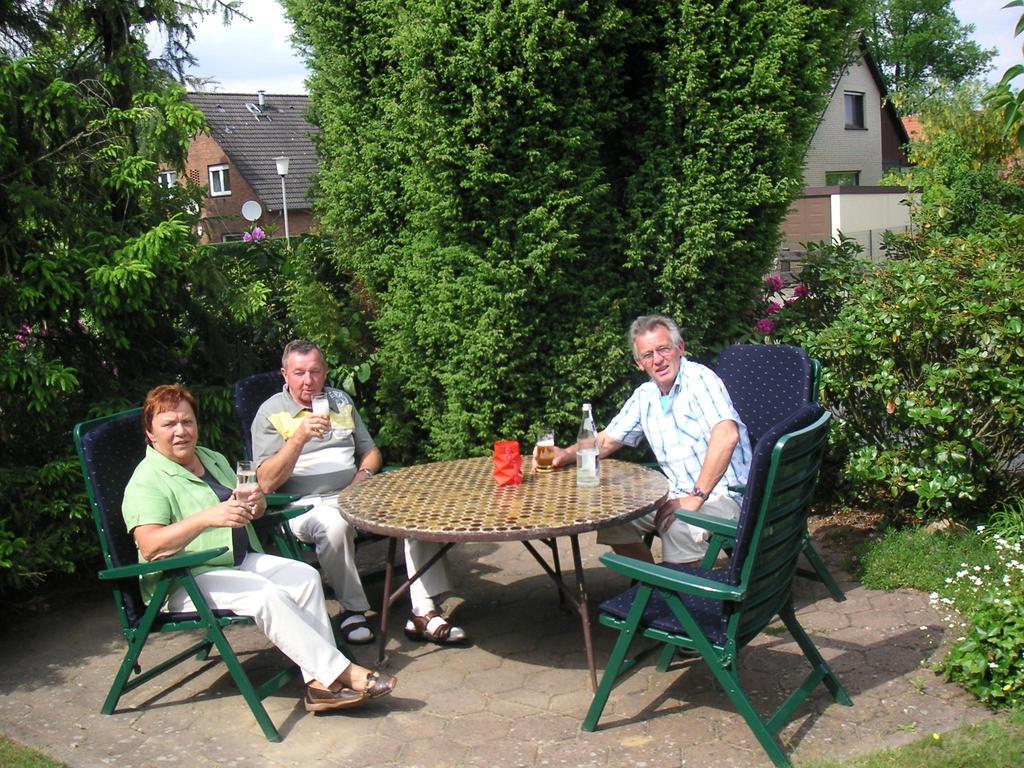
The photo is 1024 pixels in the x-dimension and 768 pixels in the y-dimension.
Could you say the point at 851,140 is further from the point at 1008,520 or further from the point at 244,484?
the point at 244,484

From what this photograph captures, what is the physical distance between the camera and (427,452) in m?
6.50

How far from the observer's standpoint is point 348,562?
180 inches

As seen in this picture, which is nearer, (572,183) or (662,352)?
(662,352)

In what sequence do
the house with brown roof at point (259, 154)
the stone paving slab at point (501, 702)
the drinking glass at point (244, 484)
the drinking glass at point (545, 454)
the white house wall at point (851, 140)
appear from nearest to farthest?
1. the stone paving slab at point (501, 702)
2. the drinking glass at point (244, 484)
3. the drinking glass at point (545, 454)
4. the house with brown roof at point (259, 154)
5. the white house wall at point (851, 140)

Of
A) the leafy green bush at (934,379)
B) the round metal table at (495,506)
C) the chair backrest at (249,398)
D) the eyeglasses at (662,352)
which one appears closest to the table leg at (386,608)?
the round metal table at (495,506)

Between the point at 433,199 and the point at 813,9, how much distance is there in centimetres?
261

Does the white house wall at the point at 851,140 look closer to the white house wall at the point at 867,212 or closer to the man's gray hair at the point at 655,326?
the white house wall at the point at 867,212

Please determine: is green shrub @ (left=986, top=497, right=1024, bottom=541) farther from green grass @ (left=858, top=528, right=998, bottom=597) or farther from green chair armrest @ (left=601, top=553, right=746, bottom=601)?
green chair armrest @ (left=601, top=553, right=746, bottom=601)

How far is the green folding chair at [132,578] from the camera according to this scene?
368cm

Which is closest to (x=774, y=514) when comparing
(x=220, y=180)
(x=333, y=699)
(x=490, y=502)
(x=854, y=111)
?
(x=490, y=502)

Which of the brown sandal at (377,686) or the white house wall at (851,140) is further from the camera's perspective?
the white house wall at (851,140)

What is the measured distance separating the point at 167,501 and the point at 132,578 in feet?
1.16

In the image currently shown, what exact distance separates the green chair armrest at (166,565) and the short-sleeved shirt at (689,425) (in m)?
1.98

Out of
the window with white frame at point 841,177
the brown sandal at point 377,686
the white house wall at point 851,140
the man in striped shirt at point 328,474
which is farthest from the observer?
the window with white frame at point 841,177
